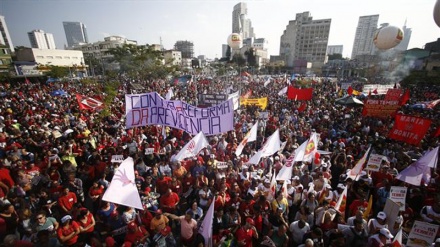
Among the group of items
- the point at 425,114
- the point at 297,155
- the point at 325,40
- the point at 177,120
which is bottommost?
the point at 425,114

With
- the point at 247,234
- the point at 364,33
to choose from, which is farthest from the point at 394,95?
the point at 364,33

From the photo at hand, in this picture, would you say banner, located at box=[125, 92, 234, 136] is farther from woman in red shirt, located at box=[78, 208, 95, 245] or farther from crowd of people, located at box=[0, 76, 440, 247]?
woman in red shirt, located at box=[78, 208, 95, 245]

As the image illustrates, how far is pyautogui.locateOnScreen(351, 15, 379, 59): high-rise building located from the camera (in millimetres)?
160587

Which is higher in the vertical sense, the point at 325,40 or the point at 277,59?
the point at 325,40

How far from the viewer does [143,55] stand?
46750 mm

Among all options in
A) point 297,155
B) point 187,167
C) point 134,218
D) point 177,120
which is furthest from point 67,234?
point 297,155

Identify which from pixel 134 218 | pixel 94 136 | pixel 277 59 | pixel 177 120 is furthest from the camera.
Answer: pixel 277 59

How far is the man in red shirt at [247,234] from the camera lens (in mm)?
4203

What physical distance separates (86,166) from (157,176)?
210 cm

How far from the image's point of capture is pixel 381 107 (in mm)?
11562

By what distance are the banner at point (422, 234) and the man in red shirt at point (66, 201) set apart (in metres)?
6.68

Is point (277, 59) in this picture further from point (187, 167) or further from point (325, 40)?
point (187, 167)

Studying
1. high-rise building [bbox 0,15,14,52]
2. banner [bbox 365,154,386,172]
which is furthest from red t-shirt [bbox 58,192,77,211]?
high-rise building [bbox 0,15,14,52]

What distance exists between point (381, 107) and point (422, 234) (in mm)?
9519
